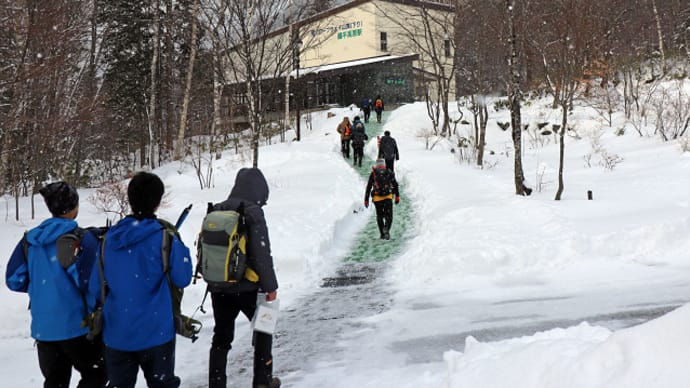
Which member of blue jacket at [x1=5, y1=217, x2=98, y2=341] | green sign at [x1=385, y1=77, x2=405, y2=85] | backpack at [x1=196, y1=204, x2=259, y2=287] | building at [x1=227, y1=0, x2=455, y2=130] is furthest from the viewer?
green sign at [x1=385, y1=77, x2=405, y2=85]

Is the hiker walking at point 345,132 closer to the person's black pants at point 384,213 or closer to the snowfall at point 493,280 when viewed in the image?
the snowfall at point 493,280

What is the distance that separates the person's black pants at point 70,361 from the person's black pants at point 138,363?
14.7 inches

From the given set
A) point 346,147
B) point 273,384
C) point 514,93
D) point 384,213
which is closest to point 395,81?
point 346,147

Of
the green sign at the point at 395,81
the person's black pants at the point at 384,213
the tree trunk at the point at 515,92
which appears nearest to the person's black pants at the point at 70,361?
the person's black pants at the point at 384,213

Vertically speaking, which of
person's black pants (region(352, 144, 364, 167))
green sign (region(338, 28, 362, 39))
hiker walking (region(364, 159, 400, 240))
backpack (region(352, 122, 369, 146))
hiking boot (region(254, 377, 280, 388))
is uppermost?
green sign (region(338, 28, 362, 39))

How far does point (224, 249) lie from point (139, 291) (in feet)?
2.82

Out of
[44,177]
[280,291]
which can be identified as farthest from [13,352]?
[44,177]

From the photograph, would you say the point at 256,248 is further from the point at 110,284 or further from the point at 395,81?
the point at 395,81

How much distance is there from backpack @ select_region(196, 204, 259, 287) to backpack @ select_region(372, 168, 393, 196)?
6865 millimetres

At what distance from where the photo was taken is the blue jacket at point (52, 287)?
3.30 m

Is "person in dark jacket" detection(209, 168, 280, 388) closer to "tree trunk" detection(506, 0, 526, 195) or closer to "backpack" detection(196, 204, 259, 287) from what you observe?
"backpack" detection(196, 204, 259, 287)

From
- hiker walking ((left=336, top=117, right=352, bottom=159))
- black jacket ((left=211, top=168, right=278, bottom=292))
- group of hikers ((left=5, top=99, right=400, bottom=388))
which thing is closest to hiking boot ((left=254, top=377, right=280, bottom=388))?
black jacket ((left=211, top=168, right=278, bottom=292))

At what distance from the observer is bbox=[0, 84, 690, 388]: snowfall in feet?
11.4

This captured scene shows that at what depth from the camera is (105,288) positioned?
3139mm
